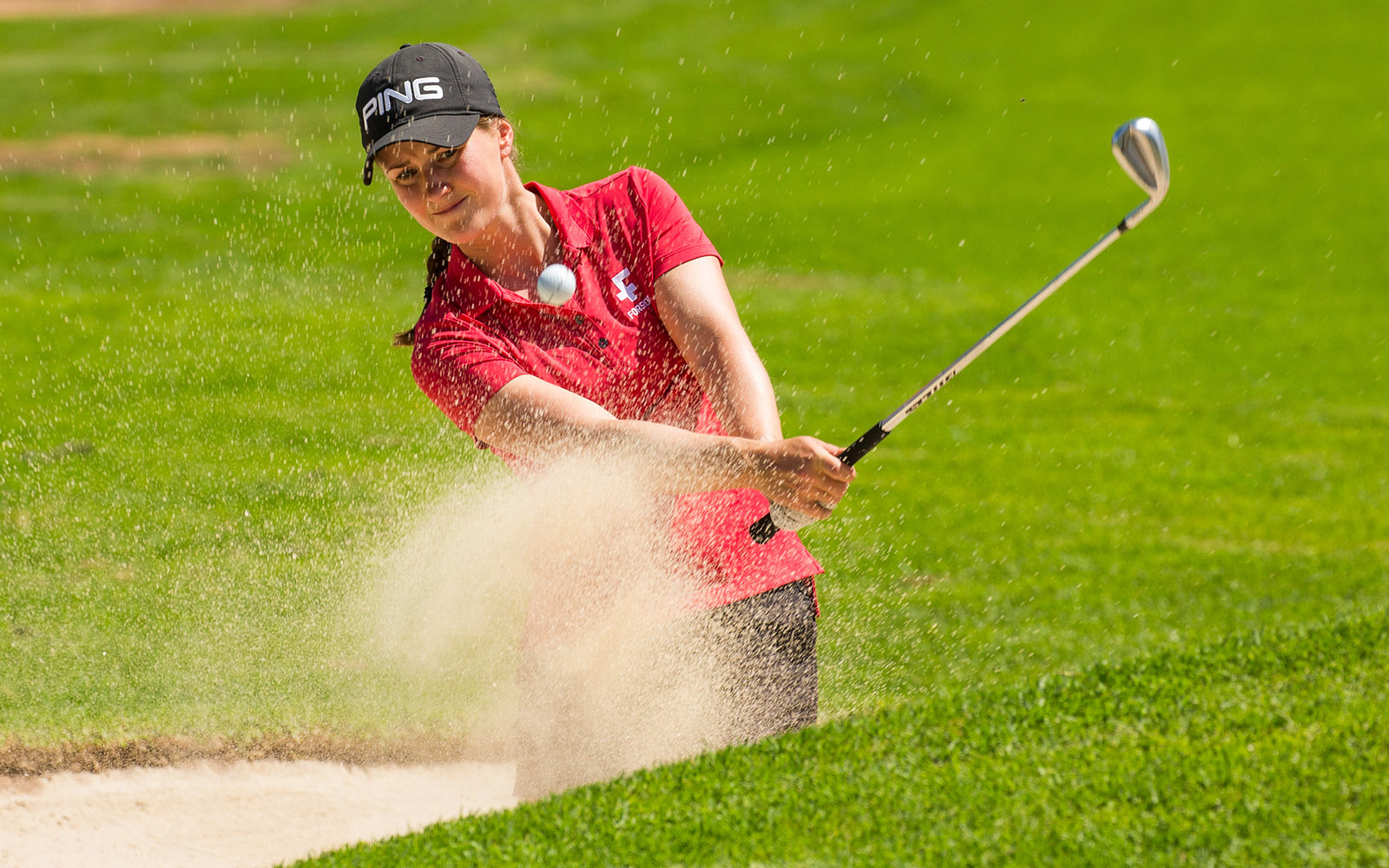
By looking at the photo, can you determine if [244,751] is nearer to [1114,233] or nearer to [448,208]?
[448,208]

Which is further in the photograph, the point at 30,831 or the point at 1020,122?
the point at 1020,122

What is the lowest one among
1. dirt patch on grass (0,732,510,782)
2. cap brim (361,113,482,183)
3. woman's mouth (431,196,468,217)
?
dirt patch on grass (0,732,510,782)

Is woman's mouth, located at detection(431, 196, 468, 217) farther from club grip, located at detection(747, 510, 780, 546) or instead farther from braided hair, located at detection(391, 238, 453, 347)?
club grip, located at detection(747, 510, 780, 546)

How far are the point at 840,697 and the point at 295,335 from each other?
6.21 m

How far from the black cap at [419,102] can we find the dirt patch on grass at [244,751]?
2.42 meters

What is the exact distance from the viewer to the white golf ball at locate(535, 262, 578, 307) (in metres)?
3.11

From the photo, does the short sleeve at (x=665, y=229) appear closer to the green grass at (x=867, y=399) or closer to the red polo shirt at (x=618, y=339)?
the red polo shirt at (x=618, y=339)

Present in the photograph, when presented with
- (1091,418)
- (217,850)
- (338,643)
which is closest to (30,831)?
(217,850)

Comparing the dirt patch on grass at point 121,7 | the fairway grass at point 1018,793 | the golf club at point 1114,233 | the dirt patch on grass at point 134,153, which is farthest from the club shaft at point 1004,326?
the dirt patch on grass at point 121,7

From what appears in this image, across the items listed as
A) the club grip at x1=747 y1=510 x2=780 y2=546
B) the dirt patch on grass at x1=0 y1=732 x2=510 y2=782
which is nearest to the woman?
the club grip at x1=747 y1=510 x2=780 y2=546

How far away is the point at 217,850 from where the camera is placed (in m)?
4.31

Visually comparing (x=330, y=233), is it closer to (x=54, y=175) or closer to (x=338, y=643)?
(x=54, y=175)

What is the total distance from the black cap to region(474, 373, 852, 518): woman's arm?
56cm

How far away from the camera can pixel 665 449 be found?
117 inches
